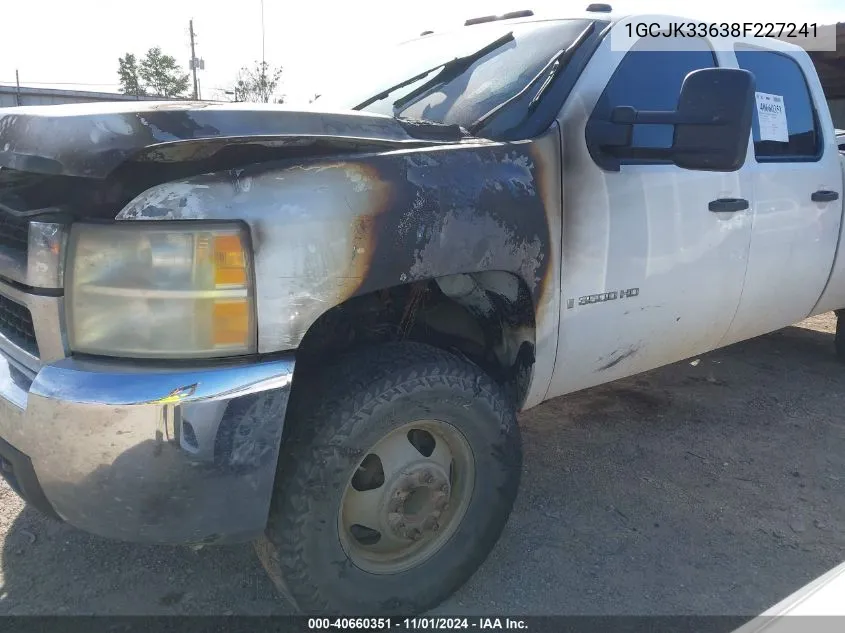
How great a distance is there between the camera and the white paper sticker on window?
3.23 metres

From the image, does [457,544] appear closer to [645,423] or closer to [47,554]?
[47,554]

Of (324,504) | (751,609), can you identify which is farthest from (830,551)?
(324,504)

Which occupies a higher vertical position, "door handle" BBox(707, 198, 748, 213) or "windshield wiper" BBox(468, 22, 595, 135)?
"windshield wiper" BBox(468, 22, 595, 135)

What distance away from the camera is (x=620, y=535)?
269 centimetres

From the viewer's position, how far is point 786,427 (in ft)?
12.3

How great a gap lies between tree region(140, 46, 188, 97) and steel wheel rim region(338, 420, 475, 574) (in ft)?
152

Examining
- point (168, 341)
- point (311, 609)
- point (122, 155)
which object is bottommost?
point (311, 609)

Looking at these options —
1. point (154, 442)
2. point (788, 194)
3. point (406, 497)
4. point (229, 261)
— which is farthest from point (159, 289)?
point (788, 194)

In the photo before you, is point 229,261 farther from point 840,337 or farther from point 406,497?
point 840,337

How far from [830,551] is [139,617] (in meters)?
2.57

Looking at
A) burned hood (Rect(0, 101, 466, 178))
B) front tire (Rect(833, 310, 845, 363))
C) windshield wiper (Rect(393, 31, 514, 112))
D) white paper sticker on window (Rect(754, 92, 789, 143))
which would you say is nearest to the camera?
burned hood (Rect(0, 101, 466, 178))

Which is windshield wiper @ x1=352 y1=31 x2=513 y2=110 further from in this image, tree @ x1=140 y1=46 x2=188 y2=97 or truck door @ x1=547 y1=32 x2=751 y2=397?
tree @ x1=140 y1=46 x2=188 y2=97

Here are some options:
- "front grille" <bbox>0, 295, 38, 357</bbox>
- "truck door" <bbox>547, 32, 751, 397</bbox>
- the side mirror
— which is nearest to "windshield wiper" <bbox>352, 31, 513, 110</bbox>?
"truck door" <bbox>547, 32, 751, 397</bbox>

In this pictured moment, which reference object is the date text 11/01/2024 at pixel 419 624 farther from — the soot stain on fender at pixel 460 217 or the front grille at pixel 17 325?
the front grille at pixel 17 325
